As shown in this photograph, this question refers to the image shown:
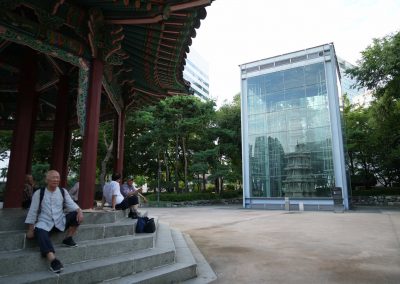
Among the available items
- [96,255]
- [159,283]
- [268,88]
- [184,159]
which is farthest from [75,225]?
[184,159]

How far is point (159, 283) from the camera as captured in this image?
168 inches

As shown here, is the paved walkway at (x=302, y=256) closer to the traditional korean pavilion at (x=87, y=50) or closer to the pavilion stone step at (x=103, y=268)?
the pavilion stone step at (x=103, y=268)

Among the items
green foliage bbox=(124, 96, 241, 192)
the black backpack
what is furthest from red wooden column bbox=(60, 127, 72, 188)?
green foliage bbox=(124, 96, 241, 192)

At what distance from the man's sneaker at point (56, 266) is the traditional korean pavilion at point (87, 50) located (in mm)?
1616

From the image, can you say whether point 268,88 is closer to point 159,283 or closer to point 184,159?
point 184,159

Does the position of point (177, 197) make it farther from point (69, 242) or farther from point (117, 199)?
point (69, 242)

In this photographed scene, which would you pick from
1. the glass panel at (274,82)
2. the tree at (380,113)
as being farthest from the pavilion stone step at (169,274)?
the glass panel at (274,82)

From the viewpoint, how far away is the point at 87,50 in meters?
5.66

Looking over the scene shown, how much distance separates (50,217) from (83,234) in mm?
684

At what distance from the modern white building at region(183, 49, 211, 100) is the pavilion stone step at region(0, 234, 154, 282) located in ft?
277

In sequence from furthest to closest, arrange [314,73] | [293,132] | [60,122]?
[293,132] < [314,73] < [60,122]

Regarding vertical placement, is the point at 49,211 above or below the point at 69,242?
above

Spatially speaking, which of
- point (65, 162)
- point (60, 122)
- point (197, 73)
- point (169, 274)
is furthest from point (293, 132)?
point (197, 73)

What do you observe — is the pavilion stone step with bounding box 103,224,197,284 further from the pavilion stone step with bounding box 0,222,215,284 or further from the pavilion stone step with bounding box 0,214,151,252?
the pavilion stone step with bounding box 0,214,151,252
